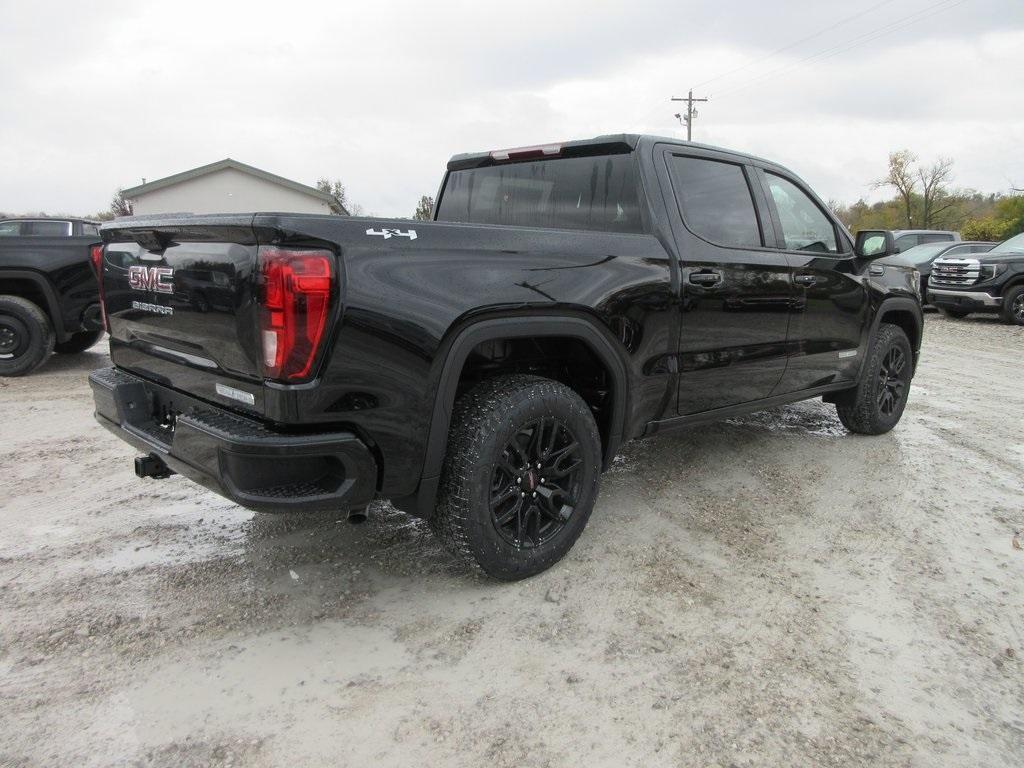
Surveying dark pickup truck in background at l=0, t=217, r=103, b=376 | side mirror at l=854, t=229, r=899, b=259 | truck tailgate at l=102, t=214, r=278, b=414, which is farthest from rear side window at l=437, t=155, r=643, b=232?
dark pickup truck in background at l=0, t=217, r=103, b=376

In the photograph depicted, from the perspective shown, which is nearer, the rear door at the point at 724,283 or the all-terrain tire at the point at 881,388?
the rear door at the point at 724,283

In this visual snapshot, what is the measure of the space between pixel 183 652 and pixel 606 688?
4.80 ft

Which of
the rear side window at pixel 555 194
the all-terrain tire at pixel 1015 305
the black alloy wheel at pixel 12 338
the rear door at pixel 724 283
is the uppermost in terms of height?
the rear side window at pixel 555 194

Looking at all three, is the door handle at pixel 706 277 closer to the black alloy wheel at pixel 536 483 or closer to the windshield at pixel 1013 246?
the black alloy wheel at pixel 536 483

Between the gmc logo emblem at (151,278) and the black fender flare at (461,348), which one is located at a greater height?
the gmc logo emblem at (151,278)

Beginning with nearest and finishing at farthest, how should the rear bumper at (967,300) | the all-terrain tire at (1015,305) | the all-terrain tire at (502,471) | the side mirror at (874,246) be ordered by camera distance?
the all-terrain tire at (502,471)
the side mirror at (874,246)
the all-terrain tire at (1015,305)
the rear bumper at (967,300)

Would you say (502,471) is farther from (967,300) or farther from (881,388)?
(967,300)

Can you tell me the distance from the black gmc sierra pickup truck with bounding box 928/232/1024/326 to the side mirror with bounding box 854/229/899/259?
996 centimetres

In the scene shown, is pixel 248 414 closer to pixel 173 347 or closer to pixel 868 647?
pixel 173 347

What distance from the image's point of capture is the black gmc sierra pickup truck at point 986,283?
1242 cm

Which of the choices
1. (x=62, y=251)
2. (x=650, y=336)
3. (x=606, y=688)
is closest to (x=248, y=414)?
(x=606, y=688)

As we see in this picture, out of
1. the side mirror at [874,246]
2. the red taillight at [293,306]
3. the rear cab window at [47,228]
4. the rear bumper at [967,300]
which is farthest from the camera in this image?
the rear bumper at [967,300]

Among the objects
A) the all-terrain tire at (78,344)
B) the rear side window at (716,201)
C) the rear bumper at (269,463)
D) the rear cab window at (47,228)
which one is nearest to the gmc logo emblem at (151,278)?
the rear bumper at (269,463)

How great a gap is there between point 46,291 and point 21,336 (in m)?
0.51
